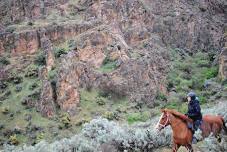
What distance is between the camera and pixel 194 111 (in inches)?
487

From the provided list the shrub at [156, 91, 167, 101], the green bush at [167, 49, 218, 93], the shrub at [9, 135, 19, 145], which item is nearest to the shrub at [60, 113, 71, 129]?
the shrub at [9, 135, 19, 145]

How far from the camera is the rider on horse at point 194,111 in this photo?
12320mm

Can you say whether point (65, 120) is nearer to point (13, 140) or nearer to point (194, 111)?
point (13, 140)

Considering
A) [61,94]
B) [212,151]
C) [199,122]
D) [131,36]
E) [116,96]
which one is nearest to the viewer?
[212,151]

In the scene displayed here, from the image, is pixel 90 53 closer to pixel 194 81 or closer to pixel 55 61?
pixel 55 61

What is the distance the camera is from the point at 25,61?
64438mm

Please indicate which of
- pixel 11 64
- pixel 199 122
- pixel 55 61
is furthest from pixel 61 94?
pixel 199 122

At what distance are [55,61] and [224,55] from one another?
24.6m

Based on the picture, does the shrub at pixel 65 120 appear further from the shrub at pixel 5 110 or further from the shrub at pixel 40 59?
the shrub at pixel 40 59

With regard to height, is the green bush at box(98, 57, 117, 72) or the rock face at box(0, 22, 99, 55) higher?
the rock face at box(0, 22, 99, 55)

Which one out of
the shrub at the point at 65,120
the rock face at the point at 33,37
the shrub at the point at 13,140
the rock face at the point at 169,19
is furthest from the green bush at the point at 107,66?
the shrub at the point at 13,140

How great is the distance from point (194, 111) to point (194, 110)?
3 centimetres

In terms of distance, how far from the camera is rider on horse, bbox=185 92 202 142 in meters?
12.3

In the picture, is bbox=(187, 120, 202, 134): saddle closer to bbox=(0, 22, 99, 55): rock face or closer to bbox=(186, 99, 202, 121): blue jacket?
bbox=(186, 99, 202, 121): blue jacket
